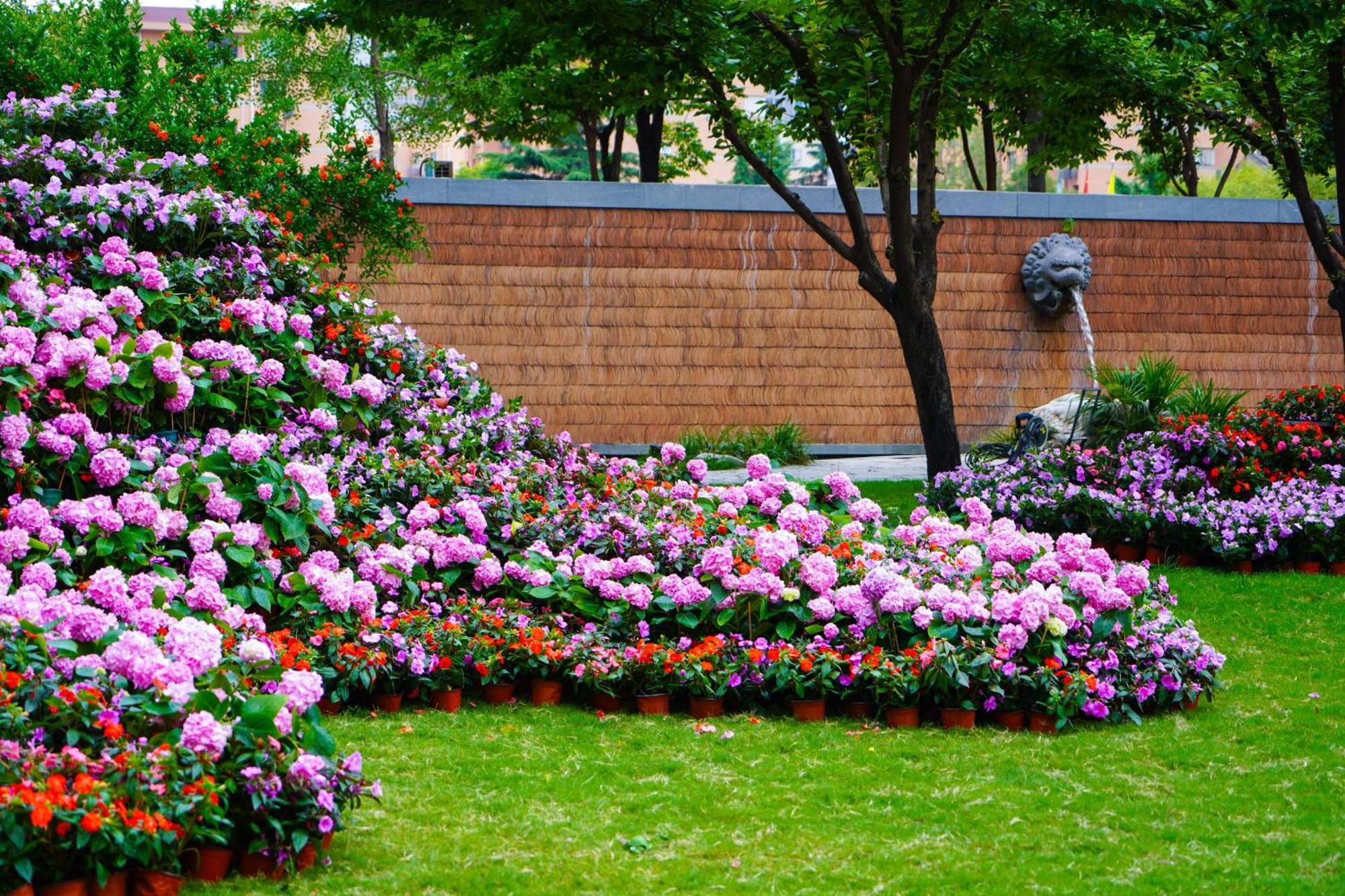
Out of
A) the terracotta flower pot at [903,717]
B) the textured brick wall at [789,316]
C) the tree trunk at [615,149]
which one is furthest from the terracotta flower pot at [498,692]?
the tree trunk at [615,149]

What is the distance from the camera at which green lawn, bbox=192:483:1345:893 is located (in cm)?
337

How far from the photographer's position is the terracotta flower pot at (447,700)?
4.87 metres

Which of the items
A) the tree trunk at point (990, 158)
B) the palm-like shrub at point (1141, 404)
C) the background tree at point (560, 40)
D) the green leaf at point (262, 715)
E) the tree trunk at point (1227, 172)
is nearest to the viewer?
the green leaf at point (262, 715)

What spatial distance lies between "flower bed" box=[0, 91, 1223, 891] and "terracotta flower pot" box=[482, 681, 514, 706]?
0.6 inches

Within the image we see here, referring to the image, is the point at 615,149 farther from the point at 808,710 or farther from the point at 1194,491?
the point at 808,710

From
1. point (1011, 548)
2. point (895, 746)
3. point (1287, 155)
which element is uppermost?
point (1287, 155)

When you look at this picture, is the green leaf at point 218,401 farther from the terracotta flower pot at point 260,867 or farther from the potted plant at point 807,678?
the terracotta flower pot at point 260,867

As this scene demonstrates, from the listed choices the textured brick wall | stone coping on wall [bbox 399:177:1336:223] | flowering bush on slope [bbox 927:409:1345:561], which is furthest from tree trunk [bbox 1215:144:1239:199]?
flowering bush on slope [bbox 927:409:1345:561]

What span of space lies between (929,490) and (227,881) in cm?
650

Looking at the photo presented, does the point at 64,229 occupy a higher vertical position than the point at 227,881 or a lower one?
higher

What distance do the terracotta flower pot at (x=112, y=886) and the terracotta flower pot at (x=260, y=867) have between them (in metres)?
0.30

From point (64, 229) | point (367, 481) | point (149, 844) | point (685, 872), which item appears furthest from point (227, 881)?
point (64, 229)

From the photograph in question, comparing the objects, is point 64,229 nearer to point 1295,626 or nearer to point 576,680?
point 576,680

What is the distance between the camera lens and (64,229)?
6305 mm
